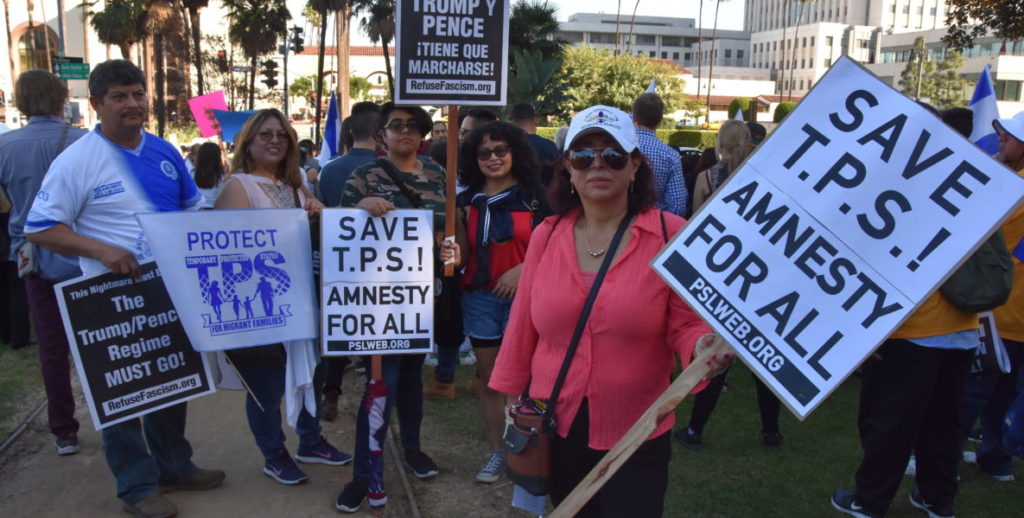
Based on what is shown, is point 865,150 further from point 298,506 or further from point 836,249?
point 298,506

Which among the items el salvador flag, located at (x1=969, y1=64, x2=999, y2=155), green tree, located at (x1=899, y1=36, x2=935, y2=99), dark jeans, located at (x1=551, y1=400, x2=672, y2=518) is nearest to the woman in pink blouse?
dark jeans, located at (x1=551, y1=400, x2=672, y2=518)

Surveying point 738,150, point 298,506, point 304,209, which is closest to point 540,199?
point 304,209

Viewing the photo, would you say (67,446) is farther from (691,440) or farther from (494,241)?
(691,440)

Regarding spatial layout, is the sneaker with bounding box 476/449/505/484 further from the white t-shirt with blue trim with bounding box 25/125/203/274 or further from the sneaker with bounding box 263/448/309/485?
the white t-shirt with blue trim with bounding box 25/125/203/274

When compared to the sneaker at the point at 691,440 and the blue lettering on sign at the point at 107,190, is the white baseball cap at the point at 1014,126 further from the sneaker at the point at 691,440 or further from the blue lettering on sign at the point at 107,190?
the blue lettering on sign at the point at 107,190

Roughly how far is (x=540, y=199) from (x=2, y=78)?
65.3 metres

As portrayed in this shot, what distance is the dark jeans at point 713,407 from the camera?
5145 millimetres

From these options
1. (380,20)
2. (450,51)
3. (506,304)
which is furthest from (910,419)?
(380,20)

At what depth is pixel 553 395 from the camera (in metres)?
2.75

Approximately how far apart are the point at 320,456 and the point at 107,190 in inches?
77.7

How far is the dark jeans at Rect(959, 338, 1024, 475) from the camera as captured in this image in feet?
15.0

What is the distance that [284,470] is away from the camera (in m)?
4.54

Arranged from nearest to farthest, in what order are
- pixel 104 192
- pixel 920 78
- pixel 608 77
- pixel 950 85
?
pixel 104 192
pixel 608 77
pixel 950 85
pixel 920 78

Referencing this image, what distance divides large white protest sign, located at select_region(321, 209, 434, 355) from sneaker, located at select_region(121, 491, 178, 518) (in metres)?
1.10
